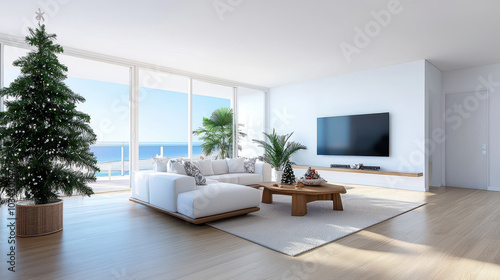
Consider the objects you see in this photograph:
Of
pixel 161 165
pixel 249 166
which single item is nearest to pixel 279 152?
pixel 249 166

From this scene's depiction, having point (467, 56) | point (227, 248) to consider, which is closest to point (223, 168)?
point (227, 248)

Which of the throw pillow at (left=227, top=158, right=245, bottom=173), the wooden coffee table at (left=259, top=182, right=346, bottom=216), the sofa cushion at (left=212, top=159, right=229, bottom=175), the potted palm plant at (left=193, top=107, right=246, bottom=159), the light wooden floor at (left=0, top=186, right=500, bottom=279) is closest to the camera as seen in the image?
the light wooden floor at (left=0, top=186, right=500, bottom=279)

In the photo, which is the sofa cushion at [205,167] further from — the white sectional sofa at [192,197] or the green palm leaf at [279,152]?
the green palm leaf at [279,152]

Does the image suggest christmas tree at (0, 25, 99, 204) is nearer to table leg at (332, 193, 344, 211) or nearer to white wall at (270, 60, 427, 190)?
table leg at (332, 193, 344, 211)

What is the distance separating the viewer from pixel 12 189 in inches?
116

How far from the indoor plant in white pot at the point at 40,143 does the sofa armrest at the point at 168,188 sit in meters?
0.83

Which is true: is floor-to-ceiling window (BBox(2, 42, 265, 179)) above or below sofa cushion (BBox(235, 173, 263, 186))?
above

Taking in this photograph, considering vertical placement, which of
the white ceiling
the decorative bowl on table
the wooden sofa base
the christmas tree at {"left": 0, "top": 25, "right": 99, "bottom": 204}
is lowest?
the wooden sofa base

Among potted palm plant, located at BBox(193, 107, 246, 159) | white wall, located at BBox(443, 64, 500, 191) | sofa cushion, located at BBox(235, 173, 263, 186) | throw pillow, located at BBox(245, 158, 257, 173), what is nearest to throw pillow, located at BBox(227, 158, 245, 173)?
throw pillow, located at BBox(245, 158, 257, 173)

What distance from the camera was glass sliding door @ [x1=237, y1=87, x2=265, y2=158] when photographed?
902 centimetres

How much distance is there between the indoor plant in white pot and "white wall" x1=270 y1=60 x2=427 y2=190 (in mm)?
5823

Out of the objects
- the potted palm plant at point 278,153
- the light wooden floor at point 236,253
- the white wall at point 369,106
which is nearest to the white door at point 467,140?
the white wall at point 369,106

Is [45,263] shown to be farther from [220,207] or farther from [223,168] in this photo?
[223,168]

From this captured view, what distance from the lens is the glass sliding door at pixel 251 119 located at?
9.02 m
